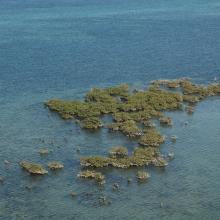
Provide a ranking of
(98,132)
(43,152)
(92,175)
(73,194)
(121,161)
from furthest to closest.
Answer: (98,132) → (43,152) → (121,161) → (92,175) → (73,194)

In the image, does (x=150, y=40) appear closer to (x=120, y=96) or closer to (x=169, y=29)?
(x=169, y=29)

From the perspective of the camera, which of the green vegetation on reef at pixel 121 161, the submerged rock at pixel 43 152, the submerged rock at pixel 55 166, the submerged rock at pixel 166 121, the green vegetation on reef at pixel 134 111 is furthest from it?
the submerged rock at pixel 166 121

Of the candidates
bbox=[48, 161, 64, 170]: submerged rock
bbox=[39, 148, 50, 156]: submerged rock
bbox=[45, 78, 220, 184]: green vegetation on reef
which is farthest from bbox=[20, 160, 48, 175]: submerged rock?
bbox=[39, 148, 50, 156]: submerged rock

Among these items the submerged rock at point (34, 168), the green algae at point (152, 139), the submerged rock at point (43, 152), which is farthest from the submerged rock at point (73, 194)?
the green algae at point (152, 139)

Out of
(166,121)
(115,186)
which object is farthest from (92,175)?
(166,121)

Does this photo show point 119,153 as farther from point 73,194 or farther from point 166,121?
point 166,121

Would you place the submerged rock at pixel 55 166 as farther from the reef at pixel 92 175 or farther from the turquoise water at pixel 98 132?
the reef at pixel 92 175
